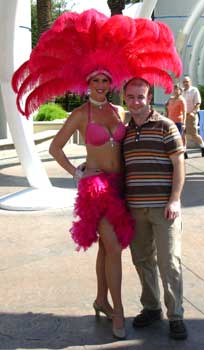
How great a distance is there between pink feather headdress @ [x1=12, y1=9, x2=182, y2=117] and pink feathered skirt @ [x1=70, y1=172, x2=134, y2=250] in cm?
63

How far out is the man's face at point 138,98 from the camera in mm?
3434

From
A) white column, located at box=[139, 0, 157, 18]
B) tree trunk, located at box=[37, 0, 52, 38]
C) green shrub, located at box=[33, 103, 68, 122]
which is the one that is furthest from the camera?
tree trunk, located at box=[37, 0, 52, 38]

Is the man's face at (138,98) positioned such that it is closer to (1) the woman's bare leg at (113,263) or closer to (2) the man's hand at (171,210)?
(2) the man's hand at (171,210)

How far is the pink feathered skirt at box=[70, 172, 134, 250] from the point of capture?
137 inches

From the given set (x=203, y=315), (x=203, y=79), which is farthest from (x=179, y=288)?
(x=203, y=79)

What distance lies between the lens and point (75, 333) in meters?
3.66

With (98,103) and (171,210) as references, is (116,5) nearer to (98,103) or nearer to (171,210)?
(98,103)

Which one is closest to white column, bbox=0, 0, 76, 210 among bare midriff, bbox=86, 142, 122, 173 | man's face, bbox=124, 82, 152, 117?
bare midriff, bbox=86, 142, 122, 173

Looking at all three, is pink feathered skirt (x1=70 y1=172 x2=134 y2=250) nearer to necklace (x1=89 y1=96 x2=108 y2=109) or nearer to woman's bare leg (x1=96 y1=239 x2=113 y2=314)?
woman's bare leg (x1=96 y1=239 x2=113 y2=314)

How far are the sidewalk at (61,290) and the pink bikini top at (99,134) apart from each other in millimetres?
1258

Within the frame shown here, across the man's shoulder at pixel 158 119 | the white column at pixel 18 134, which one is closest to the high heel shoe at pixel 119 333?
the man's shoulder at pixel 158 119

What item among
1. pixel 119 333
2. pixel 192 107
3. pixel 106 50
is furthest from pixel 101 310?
pixel 192 107

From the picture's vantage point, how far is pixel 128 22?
349cm

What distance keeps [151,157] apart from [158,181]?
16cm
